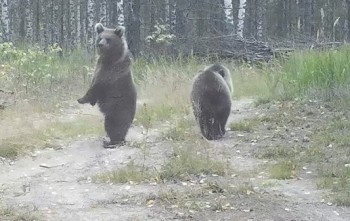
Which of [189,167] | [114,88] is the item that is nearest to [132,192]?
[189,167]

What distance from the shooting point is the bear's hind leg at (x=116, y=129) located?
8930mm

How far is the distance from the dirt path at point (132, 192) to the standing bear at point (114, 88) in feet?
1.09

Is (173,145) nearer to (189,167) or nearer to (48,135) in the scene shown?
(189,167)

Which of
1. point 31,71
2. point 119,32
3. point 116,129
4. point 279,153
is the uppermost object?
point 119,32

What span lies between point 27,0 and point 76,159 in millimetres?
22514

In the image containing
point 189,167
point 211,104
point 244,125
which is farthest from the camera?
point 244,125

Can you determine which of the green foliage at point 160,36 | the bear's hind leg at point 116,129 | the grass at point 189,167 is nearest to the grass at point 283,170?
the grass at point 189,167

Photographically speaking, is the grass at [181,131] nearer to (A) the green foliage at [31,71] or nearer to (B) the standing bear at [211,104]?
(B) the standing bear at [211,104]

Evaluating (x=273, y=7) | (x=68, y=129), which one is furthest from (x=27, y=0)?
(x=68, y=129)

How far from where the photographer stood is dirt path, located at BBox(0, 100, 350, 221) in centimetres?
590

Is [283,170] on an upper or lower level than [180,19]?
lower

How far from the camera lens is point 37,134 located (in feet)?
29.9

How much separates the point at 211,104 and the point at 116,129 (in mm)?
1305

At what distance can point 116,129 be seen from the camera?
8.93 meters
